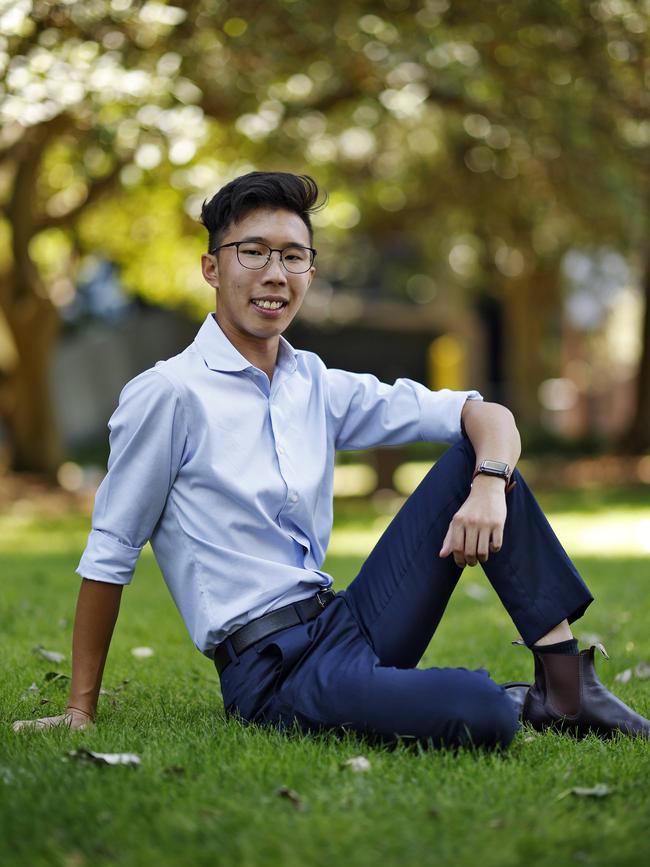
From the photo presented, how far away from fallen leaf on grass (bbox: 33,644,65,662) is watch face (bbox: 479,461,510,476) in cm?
243

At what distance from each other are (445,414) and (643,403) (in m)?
15.7

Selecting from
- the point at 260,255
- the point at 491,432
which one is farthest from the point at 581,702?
the point at 260,255

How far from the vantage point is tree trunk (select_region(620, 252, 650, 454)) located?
18.8 m

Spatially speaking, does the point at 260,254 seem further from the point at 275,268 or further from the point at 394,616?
the point at 394,616

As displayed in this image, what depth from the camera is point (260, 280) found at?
3781mm

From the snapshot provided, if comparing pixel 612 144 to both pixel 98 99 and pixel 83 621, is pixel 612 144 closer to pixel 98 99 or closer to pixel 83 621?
pixel 98 99

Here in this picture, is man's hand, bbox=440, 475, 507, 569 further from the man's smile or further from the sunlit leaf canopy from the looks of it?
the sunlit leaf canopy

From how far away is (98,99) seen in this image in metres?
10.2

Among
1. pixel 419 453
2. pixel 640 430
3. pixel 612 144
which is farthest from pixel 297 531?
pixel 419 453

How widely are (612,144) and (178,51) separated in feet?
18.0

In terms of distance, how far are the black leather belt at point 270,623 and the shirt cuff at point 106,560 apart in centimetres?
38

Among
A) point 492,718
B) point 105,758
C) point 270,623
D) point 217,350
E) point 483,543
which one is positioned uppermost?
point 217,350

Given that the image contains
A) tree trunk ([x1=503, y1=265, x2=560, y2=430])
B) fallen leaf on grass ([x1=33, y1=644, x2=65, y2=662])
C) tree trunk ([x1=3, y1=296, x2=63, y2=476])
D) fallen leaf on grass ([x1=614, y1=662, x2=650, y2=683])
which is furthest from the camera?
tree trunk ([x1=503, y1=265, x2=560, y2=430])

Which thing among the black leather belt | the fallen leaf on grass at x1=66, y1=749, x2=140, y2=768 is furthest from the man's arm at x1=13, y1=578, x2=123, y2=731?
the fallen leaf on grass at x1=66, y1=749, x2=140, y2=768
